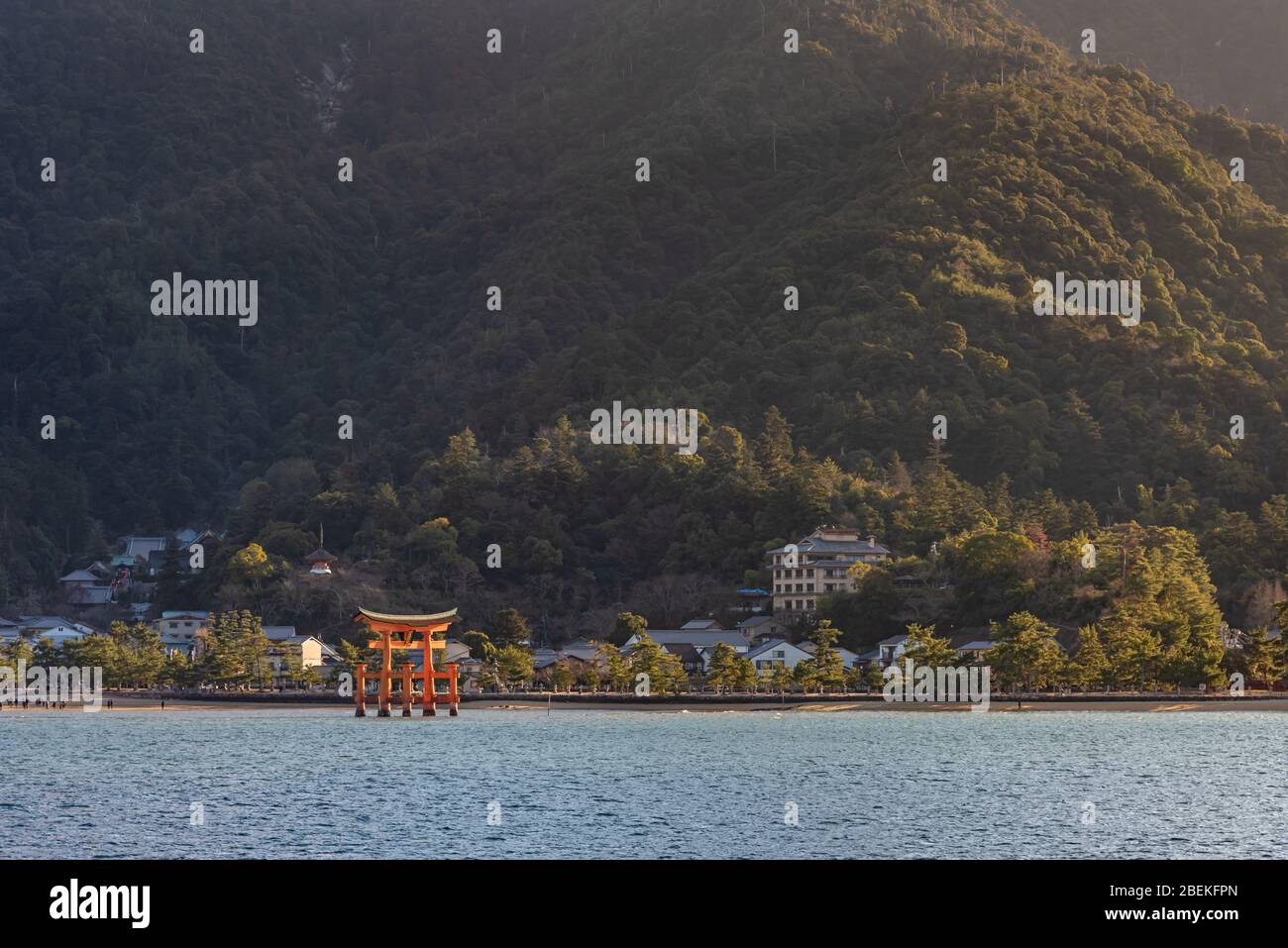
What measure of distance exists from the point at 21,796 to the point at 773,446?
7667 centimetres

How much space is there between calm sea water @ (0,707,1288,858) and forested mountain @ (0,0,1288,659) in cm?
3574

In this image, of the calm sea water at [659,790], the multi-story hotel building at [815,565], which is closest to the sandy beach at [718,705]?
the calm sea water at [659,790]

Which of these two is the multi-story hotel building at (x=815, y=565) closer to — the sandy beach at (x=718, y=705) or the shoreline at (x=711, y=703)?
the shoreline at (x=711, y=703)

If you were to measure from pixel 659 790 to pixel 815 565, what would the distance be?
56.9 metres

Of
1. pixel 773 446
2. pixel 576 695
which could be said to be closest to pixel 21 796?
pixel 576 695

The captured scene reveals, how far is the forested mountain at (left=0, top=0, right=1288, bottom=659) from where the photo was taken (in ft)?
360

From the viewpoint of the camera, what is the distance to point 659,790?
43.1 m

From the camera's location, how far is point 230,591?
104250 millimetres

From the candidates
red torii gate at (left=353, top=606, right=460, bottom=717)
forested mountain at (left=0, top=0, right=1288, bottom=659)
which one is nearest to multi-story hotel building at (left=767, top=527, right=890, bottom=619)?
forested mountain at (left=0, top=0, right=1288, bottom=659)

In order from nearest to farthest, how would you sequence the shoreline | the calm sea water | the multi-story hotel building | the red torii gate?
1. the calm sea water
2. the shoreline
3. the red torii gate
4. the multi-story hotel building

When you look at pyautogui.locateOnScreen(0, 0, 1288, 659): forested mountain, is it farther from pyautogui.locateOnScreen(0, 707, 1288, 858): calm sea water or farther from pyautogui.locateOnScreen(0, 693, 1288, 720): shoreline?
pyautogui.locateOnScreen(0, 707, 1288, 858): calm sea water

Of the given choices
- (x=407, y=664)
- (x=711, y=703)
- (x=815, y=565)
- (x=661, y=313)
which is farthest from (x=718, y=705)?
(x=661, y=313)

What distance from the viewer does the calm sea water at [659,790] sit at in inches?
1324
